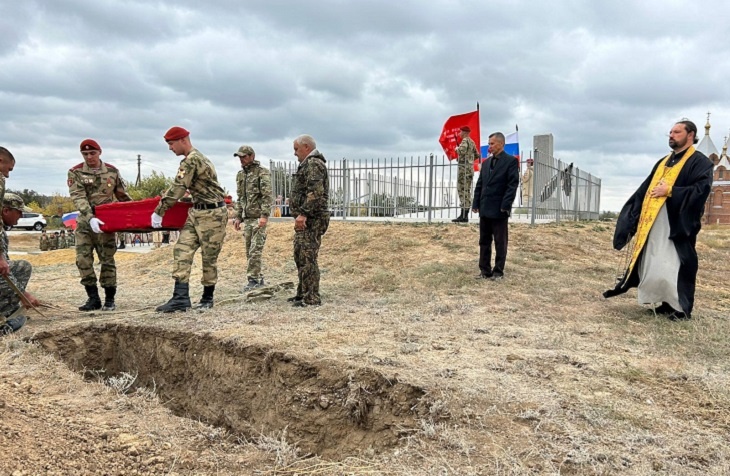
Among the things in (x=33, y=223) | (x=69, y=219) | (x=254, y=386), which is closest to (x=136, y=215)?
(x=254, y=386)

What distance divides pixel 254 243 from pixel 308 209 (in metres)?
1.83

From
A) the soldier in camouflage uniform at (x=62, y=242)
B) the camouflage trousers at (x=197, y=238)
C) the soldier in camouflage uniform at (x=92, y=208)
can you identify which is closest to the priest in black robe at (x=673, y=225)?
the camouflage trousers at (x=197, y=238)

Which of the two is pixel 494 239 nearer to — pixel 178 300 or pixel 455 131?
pixel 178 300

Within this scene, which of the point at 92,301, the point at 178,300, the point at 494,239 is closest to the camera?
the point at 178,300

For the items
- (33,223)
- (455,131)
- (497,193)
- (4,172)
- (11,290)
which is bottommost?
(33,223)

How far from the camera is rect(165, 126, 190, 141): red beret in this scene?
5211 millimetres

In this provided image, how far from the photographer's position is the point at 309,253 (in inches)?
221

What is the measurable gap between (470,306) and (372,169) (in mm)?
8023

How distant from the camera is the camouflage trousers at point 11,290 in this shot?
475 cm

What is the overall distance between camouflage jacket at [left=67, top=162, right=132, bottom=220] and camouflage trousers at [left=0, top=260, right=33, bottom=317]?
801mm

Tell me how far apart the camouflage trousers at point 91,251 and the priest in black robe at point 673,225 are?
225 inches

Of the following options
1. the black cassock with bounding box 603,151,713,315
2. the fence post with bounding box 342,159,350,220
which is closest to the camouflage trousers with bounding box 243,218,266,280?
the black cassock with bounding box 603,151,713,315

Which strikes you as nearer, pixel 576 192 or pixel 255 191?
pixel 255 191

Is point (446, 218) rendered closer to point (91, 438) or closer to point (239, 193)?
point (239, 193)
